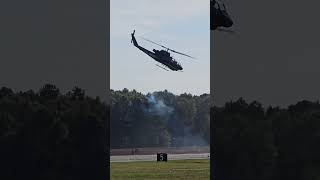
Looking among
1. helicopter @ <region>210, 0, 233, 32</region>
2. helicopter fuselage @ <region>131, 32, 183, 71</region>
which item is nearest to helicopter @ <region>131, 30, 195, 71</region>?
helicopter fuselage @ <region>131, 32, 183, 71</region>

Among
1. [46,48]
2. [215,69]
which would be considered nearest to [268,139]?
[215,69]

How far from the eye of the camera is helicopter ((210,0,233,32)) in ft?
39.0

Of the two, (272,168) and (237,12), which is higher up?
(237,12)

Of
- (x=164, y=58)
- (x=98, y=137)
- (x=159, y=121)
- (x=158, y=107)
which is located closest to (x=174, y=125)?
(x=159, y=121)

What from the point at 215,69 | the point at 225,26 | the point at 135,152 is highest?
the point at 225,26

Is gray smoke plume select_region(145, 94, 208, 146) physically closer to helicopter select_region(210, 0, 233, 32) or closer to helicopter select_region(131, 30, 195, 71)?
helicopter select_region(131, 30, 195, 71)

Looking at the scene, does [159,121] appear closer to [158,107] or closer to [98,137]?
[158,107]

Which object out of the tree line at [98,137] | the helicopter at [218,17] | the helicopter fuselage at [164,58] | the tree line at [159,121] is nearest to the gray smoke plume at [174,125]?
the tree line at [159,121]

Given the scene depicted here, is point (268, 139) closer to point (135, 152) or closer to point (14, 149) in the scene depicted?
point (14, 149)

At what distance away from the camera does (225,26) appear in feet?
39.0

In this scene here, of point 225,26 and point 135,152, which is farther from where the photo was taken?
point 135,152

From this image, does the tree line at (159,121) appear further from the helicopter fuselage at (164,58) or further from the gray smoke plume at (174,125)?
the helicopter fuselage at (164,58)

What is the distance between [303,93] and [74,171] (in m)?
4.85

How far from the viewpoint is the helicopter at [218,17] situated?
11.9 meters
